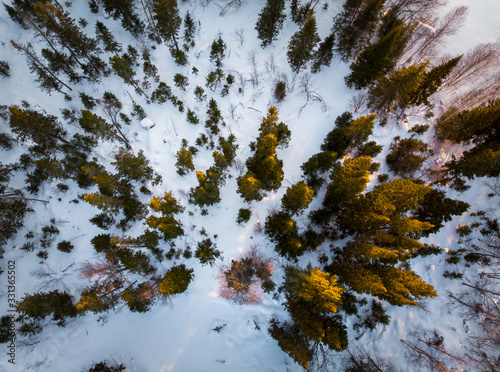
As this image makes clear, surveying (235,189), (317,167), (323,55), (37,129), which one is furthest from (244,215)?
(37,129)

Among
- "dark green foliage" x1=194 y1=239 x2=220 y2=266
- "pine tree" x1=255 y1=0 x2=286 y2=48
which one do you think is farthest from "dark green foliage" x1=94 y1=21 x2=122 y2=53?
"dark green foliage" x1=194 y1=239 x2=220 y2=266

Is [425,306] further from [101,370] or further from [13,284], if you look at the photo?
[13,284]

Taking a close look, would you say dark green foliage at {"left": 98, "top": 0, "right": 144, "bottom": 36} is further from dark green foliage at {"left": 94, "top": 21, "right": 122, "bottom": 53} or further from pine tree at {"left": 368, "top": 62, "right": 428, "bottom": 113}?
pine tree at {"left": 368, "top": 62, "right": 428, "bottom": 113}

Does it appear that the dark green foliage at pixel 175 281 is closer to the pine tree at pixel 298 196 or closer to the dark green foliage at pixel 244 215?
the dark green foliage at pixel 244 215

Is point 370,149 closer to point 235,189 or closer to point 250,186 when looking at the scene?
point 250,186

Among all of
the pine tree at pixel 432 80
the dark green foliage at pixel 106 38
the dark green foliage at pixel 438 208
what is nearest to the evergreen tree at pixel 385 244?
the dark green foliage at pixel 438 208

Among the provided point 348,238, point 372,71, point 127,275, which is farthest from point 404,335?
point 127,275
